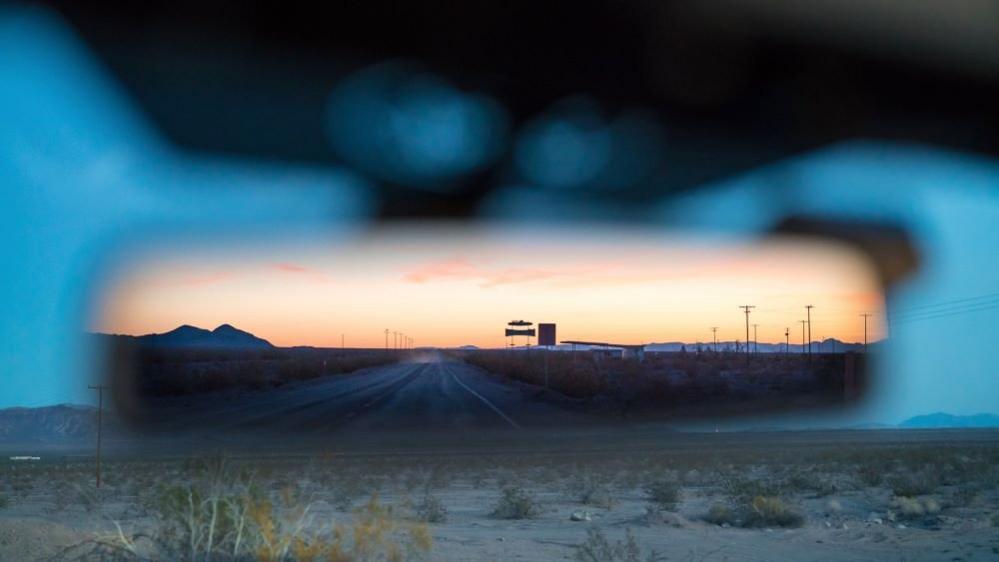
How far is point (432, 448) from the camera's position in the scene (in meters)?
34.3

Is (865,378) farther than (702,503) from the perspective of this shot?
Yes

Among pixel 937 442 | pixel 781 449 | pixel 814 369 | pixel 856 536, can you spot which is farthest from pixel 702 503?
pixel 814 369

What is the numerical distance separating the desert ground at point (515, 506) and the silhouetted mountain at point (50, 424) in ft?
48.6

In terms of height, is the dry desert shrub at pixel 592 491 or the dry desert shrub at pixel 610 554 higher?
the dry desert shrub at pixel 610 554

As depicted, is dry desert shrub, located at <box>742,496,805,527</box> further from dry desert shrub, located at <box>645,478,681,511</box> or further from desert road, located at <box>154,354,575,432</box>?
desert road, located at <box>154,354,575,432</box>

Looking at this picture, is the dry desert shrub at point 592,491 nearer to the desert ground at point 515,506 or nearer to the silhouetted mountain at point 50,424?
the desert ground at point 515,506

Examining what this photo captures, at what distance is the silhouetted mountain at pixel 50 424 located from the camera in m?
45.0

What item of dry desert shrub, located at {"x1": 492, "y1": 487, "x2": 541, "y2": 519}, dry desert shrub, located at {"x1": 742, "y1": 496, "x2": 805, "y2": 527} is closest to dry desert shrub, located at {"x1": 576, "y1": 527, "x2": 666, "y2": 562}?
dry desert shrub, located at {"x1": 742, "y1": 496, "x2": 805, "y2": 527}

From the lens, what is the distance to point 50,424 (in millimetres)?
48281

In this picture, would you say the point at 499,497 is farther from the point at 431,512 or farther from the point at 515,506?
the point at 431,512

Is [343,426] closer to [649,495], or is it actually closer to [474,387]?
[649,495]

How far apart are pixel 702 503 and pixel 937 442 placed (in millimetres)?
22390

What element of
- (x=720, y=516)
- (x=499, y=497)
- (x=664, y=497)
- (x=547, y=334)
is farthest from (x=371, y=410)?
(x=720, y=516)

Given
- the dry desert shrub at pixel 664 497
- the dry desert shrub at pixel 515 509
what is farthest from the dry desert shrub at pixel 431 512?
the dry desert shrub at pixel 664 497
